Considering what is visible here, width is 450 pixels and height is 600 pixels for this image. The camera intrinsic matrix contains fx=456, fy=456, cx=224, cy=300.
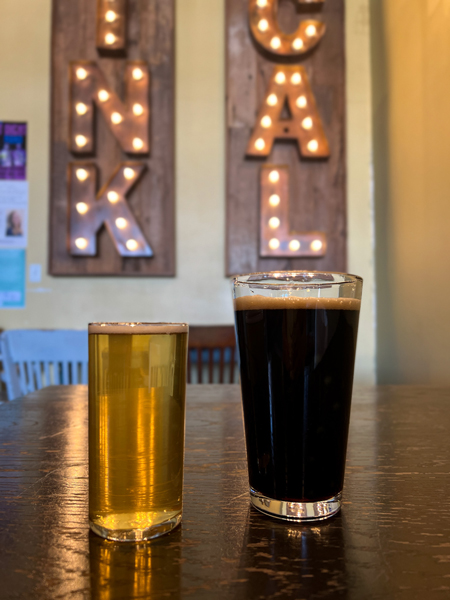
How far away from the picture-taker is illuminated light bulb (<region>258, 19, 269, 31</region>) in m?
2.42

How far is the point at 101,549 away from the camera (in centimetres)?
30

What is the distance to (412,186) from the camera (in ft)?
6.41

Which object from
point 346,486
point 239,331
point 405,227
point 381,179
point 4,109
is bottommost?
point 346,486

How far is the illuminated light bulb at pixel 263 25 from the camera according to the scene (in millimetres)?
→ 2418

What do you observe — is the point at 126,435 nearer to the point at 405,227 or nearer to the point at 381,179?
the point at 405,227

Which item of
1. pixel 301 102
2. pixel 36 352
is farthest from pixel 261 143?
pixel 36 352

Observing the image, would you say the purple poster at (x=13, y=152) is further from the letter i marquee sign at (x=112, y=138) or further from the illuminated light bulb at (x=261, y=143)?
the illuminated light bulb at (x=261, y=143)


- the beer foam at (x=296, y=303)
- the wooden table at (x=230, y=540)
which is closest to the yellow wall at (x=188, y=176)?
the wooden table at (x=230, y=540)

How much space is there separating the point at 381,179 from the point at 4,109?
207 centimetres

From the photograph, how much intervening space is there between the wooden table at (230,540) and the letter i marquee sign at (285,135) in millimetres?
1906

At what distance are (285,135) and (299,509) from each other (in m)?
2.32

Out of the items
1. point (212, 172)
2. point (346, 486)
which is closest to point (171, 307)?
point (212, 172)

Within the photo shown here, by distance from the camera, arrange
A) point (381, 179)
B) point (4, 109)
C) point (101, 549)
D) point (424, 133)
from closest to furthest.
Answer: point (101, 549) → point (424, 133) → point (381, 179) → point (4, 109)

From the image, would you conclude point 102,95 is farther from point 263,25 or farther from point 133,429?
point 133,429
